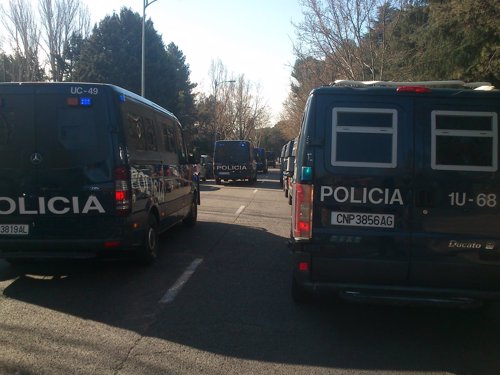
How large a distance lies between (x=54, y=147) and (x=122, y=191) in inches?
39.3

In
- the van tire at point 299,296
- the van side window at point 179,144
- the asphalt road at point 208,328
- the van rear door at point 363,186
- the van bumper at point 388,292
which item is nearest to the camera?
the asphalt road at point 208,328

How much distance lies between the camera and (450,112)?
180 inches

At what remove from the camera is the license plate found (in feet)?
Result: 20.8

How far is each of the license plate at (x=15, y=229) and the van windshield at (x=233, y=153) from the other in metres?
23.2

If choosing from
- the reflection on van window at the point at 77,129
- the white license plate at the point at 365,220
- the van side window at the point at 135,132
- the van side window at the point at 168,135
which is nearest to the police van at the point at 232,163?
the van side window at the point at 168,135

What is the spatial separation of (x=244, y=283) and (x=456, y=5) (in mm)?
10038

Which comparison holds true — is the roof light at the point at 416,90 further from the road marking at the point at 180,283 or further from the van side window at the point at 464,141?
the road marking at the point at 180,283

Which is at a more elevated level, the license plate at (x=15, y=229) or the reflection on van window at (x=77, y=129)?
the reflection on van window at (x=77, y=129)

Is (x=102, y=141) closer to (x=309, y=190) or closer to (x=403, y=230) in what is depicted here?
(x=309, y=190)

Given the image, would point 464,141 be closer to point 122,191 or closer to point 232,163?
point 122,191

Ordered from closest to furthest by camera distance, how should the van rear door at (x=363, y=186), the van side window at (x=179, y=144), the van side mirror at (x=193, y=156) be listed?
the van rear door at (x=363, y=186)
the van side window at (x=179, y=144)
the van side mirror at (x=193, y=156)

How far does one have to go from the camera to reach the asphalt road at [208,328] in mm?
4168

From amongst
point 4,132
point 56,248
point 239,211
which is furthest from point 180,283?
point 239,211

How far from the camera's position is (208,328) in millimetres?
4965
